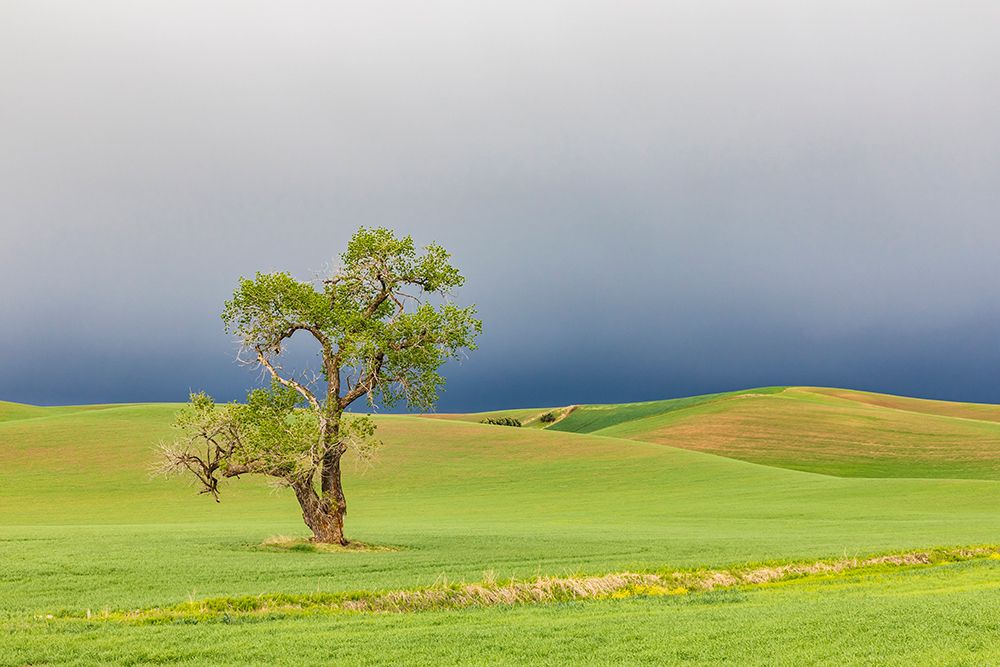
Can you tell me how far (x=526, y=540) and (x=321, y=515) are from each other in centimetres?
708

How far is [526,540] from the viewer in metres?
28.1

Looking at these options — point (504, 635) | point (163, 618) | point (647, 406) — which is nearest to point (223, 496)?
point (163, 618)

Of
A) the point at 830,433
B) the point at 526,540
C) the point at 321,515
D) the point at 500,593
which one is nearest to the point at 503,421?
the point at 830,433

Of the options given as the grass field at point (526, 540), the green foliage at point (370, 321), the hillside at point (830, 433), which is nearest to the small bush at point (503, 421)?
the hillside at point (830, 433)

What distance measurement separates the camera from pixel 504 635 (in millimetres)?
12305

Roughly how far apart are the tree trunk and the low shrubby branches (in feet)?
32.5

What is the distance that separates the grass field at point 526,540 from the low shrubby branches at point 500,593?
25.9 inches

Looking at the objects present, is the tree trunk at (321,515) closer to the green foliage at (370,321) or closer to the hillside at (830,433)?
the green foliage at (370,321)

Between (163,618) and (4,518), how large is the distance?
33589mm

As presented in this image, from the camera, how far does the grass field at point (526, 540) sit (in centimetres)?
1163

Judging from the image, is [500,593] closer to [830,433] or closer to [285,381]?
[285,381]

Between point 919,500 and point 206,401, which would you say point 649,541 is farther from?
point 919,500

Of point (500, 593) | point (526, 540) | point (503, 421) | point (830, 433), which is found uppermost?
point (503, 421)

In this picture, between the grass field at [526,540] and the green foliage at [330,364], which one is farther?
the green foliage at [330,364]
